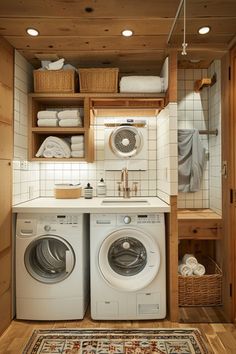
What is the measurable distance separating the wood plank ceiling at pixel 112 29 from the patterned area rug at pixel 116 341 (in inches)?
90.8

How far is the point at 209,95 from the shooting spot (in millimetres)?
3127

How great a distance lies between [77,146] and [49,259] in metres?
1.10

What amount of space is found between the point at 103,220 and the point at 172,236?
1.96 ft

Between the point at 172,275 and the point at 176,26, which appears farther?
the point at 172,275

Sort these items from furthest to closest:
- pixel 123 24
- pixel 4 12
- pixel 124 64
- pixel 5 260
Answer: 1. pixel 124 64
2. pixel 5 260
3. pixel 123 24
4. pixel 4 12

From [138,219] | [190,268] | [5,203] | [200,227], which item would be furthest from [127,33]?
[190,268]

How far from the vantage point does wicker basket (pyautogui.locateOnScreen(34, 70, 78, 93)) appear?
8.41 ft

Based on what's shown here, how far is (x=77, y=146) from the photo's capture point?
9.03ft

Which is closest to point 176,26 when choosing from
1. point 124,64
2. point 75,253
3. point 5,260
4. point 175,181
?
point 124,64

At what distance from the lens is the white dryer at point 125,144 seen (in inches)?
116

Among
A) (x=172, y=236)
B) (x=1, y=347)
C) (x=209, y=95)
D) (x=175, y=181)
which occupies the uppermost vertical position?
(x=209, y=95)

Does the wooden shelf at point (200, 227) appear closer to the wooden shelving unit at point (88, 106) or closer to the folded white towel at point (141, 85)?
the wooden shelving unit at point (88, 106)

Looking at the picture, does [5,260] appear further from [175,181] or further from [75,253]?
[175,181]

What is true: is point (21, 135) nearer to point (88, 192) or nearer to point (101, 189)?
point (88, 192)
